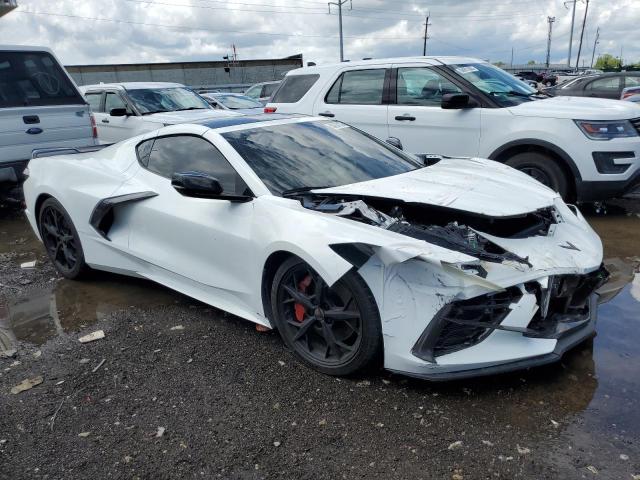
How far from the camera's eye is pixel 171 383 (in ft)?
10.3

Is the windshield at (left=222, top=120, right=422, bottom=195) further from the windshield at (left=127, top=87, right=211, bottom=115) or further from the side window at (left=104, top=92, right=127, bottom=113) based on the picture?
the side window at (left=104, top=92, right=127, bottom=113)

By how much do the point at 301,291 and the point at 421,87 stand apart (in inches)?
170

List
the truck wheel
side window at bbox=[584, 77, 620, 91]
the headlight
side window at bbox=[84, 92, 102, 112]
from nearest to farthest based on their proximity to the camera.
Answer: the headlight, the truck wheel, side window at bbox=[84, 92, 102, 112], side window at bbox=[584, 77, 620, 91]

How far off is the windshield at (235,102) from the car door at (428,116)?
20.5 ft

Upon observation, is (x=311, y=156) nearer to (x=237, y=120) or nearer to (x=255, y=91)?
(x=237, y=120)

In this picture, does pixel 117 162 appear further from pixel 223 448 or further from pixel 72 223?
pixel 223 448

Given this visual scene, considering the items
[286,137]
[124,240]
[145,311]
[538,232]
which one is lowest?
[145,311]

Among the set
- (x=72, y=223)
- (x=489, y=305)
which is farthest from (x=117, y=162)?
(x=489, y=305)

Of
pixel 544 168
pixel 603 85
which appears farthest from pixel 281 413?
pixel 603 85

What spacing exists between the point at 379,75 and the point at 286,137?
3458mm

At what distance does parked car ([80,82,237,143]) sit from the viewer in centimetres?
893

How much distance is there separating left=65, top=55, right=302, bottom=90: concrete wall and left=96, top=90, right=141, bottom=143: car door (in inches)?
1033

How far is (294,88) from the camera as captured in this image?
770 centimetres

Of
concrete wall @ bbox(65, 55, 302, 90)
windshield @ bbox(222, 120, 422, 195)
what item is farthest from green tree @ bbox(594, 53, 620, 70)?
windshield @ bbox(222, 120, 422, 195)
